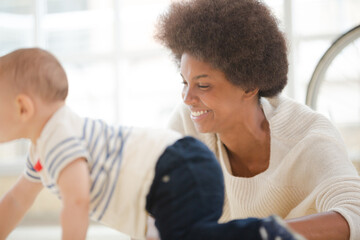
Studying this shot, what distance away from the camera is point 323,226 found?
117 centimetres

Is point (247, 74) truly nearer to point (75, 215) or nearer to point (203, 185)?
point (203, 185)

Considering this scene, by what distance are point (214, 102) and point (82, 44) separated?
2710 millimetres

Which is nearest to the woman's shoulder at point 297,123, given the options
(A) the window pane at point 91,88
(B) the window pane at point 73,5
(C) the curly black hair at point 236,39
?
(C) the curly black hair at point 236,39

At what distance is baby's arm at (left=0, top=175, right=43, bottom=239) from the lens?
1113mm

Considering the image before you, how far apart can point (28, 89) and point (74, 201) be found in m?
0.25

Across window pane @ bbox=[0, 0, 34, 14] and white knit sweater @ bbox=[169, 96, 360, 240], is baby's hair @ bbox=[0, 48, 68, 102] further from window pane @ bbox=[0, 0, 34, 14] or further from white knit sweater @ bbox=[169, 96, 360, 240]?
window pane @ bbox=[0, 0, 34, 14]

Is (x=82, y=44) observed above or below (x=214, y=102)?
above

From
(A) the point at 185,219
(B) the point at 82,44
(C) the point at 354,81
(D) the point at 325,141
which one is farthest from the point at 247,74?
(B) the point at 82,44

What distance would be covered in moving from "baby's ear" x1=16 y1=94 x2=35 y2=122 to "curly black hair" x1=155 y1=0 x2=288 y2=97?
2.21ft

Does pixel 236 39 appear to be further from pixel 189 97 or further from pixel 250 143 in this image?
pixel 250 143

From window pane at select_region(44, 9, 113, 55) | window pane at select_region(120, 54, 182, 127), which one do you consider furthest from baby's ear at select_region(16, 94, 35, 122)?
window pane at select_region(44, 9, 113, 55)

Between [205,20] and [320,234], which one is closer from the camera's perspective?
→ [320,234]

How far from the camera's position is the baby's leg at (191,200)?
0.90 metres

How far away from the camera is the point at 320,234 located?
1.17 meters
